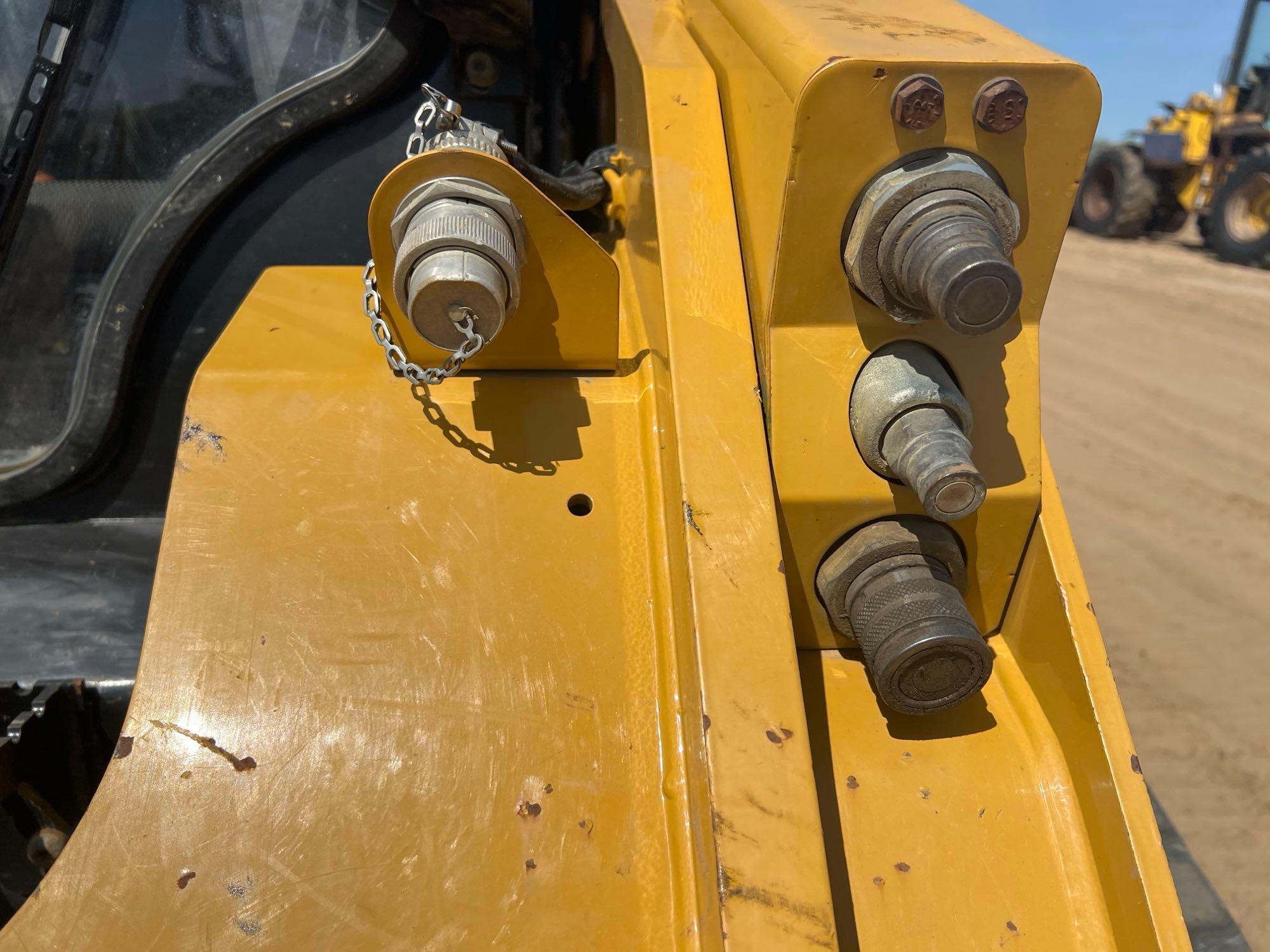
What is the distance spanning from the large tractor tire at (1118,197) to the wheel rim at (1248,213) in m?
1.24

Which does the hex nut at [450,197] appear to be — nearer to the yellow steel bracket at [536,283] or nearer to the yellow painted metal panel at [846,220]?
the yellow steel bracket at [536,283]

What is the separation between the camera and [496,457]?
1.07 m

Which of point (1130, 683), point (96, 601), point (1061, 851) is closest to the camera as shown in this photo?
point (1061, 851)

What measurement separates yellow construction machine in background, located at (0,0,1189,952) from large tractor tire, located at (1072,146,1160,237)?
10321 millimetres

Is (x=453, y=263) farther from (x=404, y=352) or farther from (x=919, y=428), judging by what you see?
(x=919, y=428)

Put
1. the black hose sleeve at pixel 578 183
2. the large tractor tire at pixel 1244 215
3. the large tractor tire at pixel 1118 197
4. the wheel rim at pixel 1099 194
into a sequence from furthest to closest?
the wheel rim at pixel 1099 194 → the large tractor tire at pixel 1118 197 → the large tractor tire at pixel 1244 215 → the black hose sleeve at pixel 578 183

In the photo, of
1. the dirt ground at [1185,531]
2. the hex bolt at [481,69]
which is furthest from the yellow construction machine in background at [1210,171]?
the hex bolt at [481,69]

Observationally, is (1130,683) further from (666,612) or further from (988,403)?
(666,612)

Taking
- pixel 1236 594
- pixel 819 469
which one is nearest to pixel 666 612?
pixel 819 469

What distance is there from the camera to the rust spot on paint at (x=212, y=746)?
2.86 feet

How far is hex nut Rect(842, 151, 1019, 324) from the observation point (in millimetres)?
851

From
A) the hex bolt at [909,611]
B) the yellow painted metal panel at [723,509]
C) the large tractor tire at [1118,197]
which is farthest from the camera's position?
the large tractor tire at [1118,197]

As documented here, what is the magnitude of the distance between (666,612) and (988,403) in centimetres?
45

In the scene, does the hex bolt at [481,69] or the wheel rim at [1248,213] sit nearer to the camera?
the hex bolt at [481,69]
